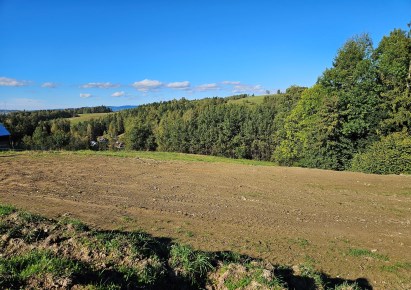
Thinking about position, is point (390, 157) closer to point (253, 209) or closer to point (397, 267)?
point (253, 209)

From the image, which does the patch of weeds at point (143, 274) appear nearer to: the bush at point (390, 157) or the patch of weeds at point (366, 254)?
Answer: the patch of weeds at point (366, 254)

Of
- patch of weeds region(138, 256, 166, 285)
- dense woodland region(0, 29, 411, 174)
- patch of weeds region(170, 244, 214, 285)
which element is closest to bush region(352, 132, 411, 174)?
dense woodland region(0, 29, 411, 174)

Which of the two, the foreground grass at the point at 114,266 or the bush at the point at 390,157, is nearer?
the foreground grass at the point at 114,266

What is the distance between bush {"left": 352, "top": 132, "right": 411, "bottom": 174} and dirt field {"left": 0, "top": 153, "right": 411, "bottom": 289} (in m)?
5.56

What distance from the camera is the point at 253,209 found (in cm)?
1252

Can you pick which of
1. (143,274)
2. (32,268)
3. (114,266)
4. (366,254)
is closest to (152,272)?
(143,274)

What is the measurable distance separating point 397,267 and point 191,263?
6.03 metres

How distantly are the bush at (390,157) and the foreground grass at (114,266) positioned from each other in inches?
989

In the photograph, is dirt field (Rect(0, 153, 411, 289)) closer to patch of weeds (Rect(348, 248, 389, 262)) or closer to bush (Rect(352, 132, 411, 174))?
patch of weeds (Rect(348, 248, 389, 262))

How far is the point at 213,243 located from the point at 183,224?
188 centimetres

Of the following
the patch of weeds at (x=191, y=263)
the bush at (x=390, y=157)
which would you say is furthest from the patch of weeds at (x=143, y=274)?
the bush at (x=390, y=157)

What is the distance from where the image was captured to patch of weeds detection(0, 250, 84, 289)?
3990 mm

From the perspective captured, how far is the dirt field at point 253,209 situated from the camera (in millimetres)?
8297

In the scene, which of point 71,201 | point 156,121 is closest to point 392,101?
point 71,201
